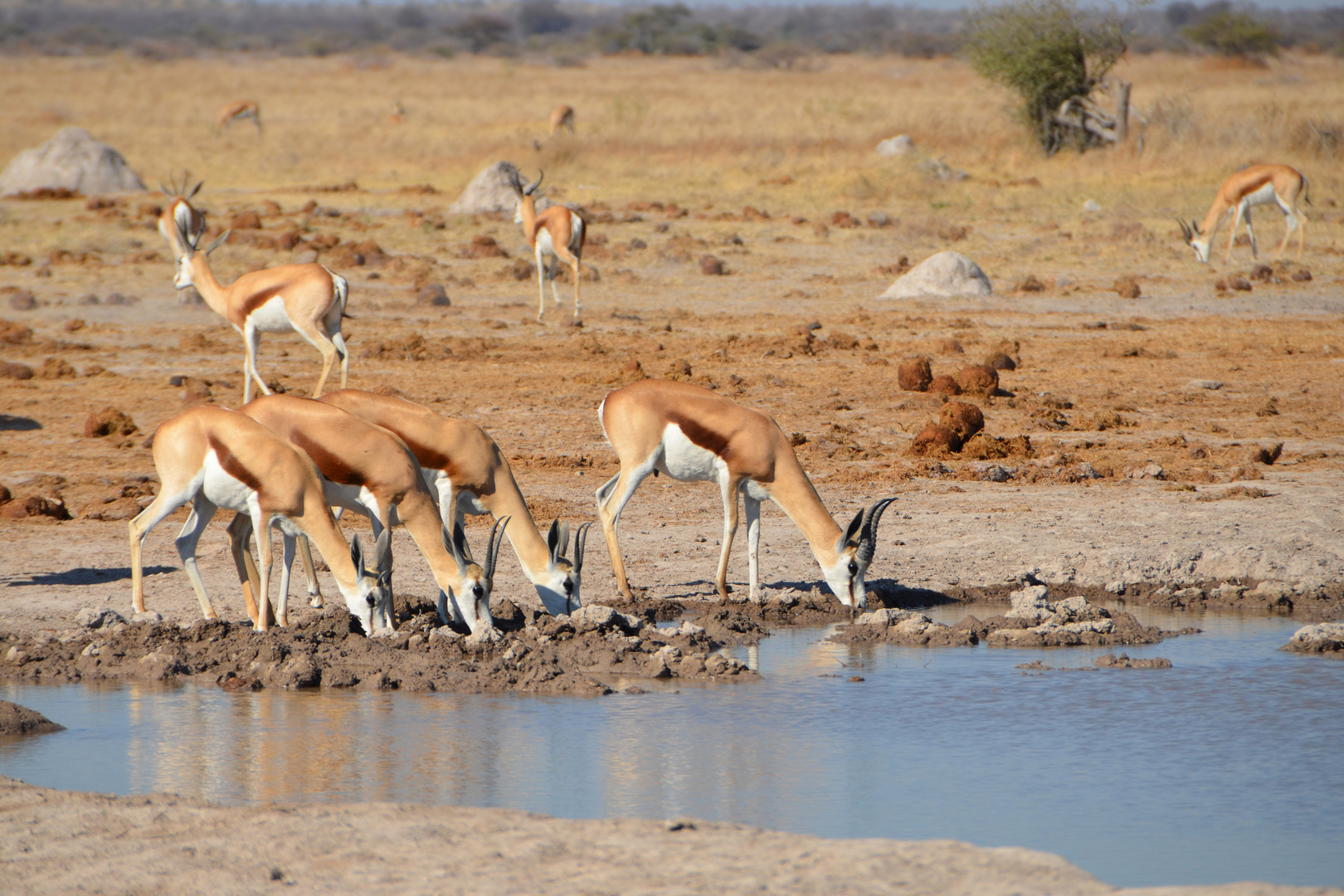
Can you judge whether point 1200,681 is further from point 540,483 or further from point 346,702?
point 540,483

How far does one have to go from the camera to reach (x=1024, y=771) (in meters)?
5.55

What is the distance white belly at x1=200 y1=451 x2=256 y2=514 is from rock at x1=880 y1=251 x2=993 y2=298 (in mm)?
13138

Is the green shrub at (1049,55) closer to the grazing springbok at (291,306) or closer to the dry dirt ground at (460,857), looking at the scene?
the grazing springbok at (291,306)

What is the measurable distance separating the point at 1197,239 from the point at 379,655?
→ 57.7 ft

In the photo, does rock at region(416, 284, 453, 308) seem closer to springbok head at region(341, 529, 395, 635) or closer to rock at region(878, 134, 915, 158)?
springbok head at region(341, 529, 395, 635)

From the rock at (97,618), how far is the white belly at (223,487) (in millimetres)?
907

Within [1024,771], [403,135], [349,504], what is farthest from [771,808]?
[403,135]

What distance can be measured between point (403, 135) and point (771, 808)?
1347 inches

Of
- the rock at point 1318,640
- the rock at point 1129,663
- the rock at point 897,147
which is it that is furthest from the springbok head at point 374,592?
the rock at point 897,147

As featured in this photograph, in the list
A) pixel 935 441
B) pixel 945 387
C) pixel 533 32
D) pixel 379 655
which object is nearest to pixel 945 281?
pixel 945 387

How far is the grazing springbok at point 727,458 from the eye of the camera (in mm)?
7816

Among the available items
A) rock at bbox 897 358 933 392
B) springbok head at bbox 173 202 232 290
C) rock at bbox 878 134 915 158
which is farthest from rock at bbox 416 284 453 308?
rock at bbox 878 134 915 158

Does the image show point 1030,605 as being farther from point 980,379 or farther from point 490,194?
point 490,194

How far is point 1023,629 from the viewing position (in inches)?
303
